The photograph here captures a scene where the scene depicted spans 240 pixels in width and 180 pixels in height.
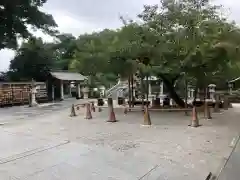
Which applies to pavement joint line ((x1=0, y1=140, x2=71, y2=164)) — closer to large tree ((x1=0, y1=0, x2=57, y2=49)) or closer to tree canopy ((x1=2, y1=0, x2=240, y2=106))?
tree canopy ((x1=2, y1=0, x2=240, y2=106))

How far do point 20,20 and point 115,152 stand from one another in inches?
854

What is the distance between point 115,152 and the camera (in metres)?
6.41

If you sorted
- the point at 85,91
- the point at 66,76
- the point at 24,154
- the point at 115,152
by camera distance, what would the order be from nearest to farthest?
the point at 24,154
the point at 115,152
the point at 66,76
the point at 85,91

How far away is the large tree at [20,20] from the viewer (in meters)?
23.1

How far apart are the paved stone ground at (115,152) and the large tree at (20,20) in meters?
16.3

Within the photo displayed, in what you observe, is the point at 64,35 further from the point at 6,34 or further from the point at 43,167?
the point at 43,167

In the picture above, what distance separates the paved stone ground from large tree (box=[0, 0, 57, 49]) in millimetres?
16295

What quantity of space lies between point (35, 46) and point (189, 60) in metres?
19.0

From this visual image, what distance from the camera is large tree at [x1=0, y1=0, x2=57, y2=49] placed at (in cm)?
2310

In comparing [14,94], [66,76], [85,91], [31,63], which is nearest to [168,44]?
[14,94]

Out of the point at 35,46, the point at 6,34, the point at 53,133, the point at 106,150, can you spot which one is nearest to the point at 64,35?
the point at 35,46

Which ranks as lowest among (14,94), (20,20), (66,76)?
(14,94)

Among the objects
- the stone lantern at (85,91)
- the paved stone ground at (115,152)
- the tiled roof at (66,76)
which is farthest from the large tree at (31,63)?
the paved stone ground at (115,152)

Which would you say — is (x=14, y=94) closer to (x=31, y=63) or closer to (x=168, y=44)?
(x=31, y=63)
